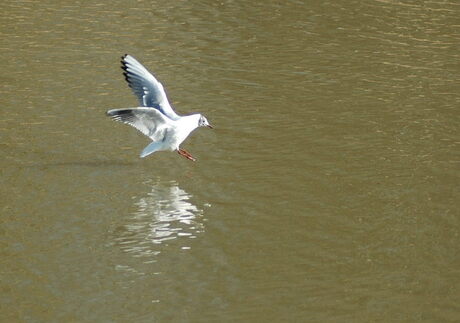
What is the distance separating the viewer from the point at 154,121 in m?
12.7

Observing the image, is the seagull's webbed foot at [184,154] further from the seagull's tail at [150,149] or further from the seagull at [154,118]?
the seagull's tail at [150,149]

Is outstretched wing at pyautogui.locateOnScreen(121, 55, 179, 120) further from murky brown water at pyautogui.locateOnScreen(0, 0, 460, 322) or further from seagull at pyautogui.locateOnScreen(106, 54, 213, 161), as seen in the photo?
murky brown water at pyautogui.locateOnScreen(0, 0, 460, 322)

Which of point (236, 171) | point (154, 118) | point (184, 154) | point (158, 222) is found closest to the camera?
point (158, 222)

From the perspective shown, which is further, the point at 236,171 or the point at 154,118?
the point at 236,171

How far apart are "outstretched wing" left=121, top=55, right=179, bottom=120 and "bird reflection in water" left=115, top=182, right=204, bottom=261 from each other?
42.2 inches

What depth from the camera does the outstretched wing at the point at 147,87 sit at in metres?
12.9

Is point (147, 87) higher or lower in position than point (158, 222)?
higher

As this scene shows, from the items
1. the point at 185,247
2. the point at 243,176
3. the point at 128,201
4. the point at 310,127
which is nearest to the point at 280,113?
the point at 310,127

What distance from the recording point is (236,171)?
41.9 ft

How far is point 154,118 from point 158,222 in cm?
164

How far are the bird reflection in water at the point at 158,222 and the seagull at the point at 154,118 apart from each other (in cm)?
60

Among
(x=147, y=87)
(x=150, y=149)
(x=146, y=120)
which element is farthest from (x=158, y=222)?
(x=147, y=87)

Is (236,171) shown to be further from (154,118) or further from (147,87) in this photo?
(147,87)

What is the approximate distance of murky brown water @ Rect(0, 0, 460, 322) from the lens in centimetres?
969
